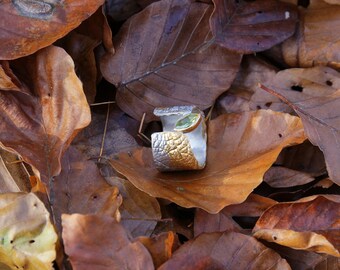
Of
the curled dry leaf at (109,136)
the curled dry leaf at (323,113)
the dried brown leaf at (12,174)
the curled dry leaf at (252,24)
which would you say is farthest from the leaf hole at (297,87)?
the dried brown leaf at (12,174)

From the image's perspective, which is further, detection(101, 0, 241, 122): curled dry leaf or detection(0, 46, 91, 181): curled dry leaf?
detection(101, 0, 241, 122): curled dry leaf

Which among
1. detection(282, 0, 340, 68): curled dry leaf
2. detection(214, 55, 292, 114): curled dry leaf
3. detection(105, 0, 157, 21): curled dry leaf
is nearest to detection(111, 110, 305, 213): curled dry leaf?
detection(214, 55, 292, 114): curled dry leaf

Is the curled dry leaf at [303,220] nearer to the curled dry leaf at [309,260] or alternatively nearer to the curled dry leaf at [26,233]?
the curled dry leaf at [309,260]

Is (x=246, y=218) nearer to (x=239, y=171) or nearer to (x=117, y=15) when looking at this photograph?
(x=239, y=171)

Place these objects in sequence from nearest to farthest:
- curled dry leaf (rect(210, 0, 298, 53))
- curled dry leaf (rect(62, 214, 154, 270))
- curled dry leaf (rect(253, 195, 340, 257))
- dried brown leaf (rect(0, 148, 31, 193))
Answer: curled dry leaf (rect(62, 214, 154, 270)) → curled dry leaf (rect(253, 195, 340, 257)) → dried brown leaf (rect(0, 148, 31, 193)) → curled dry leaf (rect(210, 0, 298, 53))

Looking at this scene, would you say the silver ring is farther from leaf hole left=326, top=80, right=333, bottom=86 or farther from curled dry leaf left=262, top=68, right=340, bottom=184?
leaf hole left=326, top=80, right=333, bottom=86

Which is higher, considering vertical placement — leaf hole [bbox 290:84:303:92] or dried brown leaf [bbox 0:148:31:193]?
leaf hole [bbox 290:84:303:92]

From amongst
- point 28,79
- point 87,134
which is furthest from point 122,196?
point 28,79
